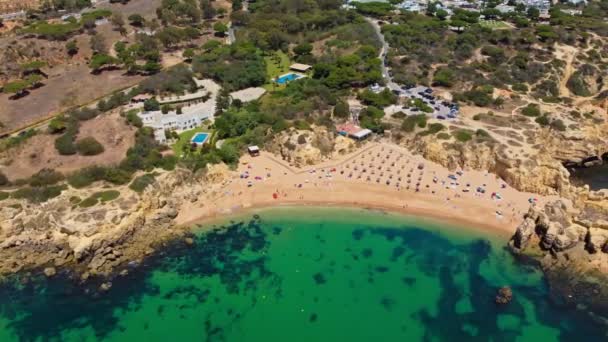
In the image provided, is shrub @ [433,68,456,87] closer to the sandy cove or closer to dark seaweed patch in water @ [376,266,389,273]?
the sandy cove

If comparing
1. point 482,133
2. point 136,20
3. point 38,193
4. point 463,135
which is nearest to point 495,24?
point 482,133

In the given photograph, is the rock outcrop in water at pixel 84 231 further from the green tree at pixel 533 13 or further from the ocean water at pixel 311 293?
the green tree at pixel 533 13

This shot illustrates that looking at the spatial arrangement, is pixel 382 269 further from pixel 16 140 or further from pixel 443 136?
pixel 16 140

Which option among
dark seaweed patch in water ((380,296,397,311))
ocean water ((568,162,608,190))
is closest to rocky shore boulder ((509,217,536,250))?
dark seaweed patch in water ((380,296,397,311))

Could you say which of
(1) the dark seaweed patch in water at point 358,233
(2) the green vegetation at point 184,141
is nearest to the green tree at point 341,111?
(2) the green vegetation at point 184,141

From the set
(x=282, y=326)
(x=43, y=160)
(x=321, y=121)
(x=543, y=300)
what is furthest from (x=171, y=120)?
(x=543, y=300)
